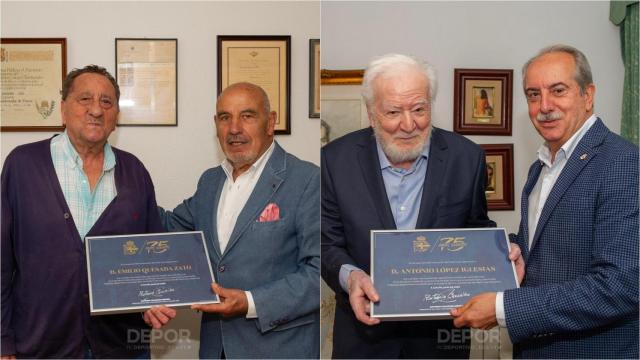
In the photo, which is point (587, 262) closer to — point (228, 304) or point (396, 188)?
point (396, 188)

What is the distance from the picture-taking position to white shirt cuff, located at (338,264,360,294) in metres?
1.55

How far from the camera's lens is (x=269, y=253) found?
1.67 metres

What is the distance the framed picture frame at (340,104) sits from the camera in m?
1.56

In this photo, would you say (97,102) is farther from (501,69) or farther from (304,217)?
(501,69)

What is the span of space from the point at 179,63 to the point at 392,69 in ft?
2.16

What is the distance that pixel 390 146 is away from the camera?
152 centimetres

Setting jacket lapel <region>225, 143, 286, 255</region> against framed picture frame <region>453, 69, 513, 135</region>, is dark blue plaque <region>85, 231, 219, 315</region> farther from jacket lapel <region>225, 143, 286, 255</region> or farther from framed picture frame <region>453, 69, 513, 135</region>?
framed picture frame <region>453, 69, 513, 135</region>

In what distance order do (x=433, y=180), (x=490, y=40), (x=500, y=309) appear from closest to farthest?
(x=500, y=309)
(x=433, y=180)
(x=490, y=40)

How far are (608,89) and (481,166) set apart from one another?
17.8 inches

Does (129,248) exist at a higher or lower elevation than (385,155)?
lower

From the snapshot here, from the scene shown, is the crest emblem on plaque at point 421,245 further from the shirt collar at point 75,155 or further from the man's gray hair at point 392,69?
the shirt collar at point 75,155

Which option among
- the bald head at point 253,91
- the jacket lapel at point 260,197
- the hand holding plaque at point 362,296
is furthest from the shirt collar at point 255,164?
the hand holding plaque at point 362,296

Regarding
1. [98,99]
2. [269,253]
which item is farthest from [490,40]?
[98,99]

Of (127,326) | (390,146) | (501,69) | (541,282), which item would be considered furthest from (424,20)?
(127,326)
